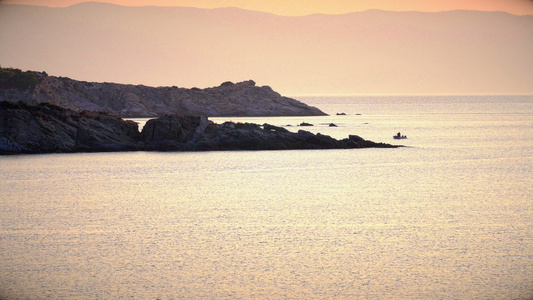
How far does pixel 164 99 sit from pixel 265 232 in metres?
144

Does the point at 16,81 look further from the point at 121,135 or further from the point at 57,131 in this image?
the point at 57,131

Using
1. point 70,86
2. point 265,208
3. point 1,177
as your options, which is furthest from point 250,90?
point 265,208

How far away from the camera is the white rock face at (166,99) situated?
149125 mm

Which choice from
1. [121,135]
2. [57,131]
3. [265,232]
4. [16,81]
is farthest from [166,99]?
[265,232]

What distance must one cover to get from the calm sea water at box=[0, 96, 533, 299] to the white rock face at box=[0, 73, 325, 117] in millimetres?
104694

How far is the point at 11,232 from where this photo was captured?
23.7 meters

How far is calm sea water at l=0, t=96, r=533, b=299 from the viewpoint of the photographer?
17.1 metres

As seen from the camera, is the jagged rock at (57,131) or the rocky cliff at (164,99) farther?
the rocky cliff at (164,99)

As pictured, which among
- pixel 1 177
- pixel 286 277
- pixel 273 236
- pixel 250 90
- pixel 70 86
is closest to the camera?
pixel 286 277

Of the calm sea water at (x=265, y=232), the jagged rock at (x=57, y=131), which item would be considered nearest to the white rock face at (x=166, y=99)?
the jagged rock at (x=57, y=131)

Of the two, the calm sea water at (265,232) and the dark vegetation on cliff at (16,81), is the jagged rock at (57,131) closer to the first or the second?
the calm sea water at (265,232)

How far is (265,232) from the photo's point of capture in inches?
930

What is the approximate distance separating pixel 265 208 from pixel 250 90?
141m

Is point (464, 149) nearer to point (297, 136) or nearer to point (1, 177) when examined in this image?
point (297, 136)
